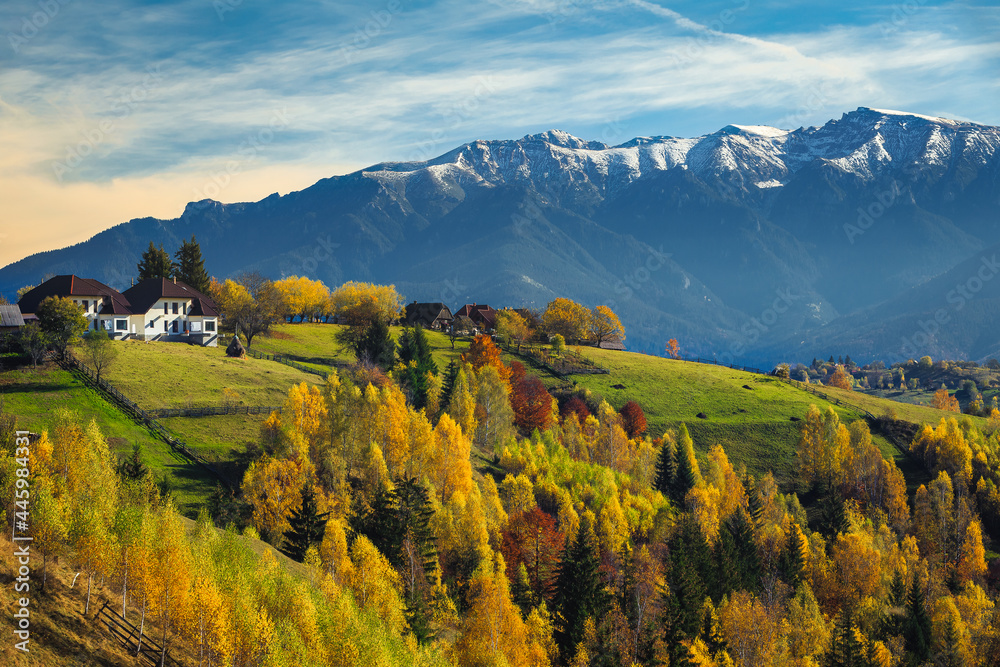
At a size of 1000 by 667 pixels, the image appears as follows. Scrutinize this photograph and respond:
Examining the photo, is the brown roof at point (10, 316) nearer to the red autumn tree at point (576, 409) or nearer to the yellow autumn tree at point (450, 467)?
the yellow autumn tree at point (450, 467)

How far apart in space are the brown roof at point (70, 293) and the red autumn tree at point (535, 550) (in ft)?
Result: 204

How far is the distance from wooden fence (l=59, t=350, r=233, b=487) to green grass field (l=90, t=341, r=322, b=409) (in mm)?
972

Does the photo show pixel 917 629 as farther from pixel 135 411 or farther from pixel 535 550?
pixel 135 411

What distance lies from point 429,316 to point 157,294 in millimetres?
77045

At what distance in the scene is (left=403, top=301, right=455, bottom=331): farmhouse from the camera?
7013 inches

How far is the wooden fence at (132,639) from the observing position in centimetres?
4103

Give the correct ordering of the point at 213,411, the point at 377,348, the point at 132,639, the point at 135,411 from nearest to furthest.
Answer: the point at 132,639 < the point at 135,411 < the point at 213,411 < the point at 377,348

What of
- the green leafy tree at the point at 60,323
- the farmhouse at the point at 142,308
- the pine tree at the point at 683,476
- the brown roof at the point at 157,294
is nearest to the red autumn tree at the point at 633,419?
the pine tree at the point at 683,476

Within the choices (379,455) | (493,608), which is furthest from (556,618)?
(379,455)

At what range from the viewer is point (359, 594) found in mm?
58906

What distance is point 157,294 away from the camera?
110312 mm

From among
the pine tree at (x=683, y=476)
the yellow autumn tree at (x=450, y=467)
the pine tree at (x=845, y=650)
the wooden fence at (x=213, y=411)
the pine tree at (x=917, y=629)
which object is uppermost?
the wooden fence at (x=213, y=411)

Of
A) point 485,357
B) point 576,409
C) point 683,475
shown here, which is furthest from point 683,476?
point 485,357

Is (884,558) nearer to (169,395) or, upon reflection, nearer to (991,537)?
(991,537)
